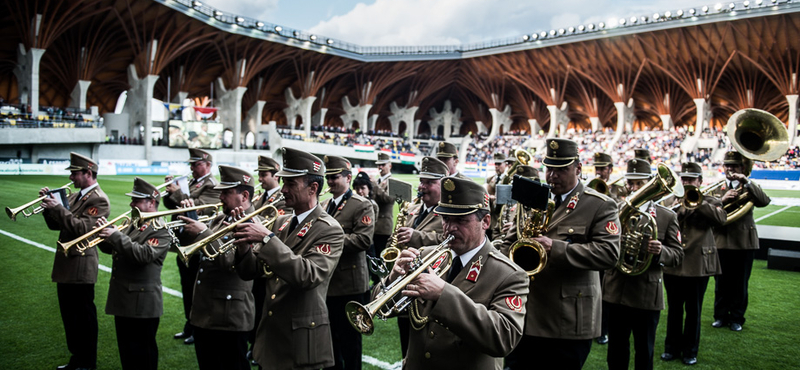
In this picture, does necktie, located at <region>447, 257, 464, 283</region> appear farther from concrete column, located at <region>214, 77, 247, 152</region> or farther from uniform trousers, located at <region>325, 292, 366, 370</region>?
concrete column, located at <region>214, 77, 247, 152</region>

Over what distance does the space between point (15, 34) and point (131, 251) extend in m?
45.2

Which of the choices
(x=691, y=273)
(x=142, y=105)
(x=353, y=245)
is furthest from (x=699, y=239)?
(x=142, y=105)

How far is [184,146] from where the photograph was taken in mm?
46594

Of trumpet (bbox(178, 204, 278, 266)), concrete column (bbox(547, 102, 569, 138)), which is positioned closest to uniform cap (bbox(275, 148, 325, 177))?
trumpet (bbox(178, 204, 278, 266))

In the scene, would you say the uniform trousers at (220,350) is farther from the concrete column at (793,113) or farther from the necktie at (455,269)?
the concrete column at (793,113)

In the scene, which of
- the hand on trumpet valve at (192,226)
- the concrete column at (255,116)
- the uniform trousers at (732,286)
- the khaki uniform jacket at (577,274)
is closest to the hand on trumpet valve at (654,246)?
the khaki uniform jacket at (577,274)

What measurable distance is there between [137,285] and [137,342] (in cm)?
58

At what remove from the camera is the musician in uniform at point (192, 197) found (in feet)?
23.2

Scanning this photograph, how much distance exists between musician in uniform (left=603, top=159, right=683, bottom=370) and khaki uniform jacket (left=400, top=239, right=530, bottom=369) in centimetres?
280

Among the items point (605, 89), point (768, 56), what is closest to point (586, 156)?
point (605, 89)

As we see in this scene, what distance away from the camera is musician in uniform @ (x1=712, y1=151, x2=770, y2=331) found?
24.5 ft

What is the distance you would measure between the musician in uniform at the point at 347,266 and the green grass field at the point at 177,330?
0.58m

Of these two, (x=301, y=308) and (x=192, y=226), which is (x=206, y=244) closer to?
(x=192, y=226)

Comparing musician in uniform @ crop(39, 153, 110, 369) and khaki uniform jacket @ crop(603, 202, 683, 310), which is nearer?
khaki uniform jacket @ crop(603, 202, 683, 310)
